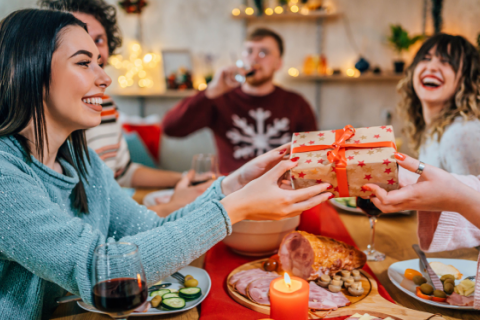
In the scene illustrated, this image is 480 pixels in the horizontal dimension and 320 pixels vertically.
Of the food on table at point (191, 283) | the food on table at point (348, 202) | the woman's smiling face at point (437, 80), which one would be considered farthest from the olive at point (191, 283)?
the woman's smiling face at point (437, 80)

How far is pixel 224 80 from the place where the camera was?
8.17 ft

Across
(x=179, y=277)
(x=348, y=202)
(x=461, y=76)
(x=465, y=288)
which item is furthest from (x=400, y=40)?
(x=179, y=277)

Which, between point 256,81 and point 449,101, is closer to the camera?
point 449,101

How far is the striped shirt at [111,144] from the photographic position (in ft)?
6.05

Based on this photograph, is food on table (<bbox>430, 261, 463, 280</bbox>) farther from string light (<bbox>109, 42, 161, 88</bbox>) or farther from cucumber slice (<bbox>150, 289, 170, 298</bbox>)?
string light (<bbox>109, 42, 161, 88</bbox>)

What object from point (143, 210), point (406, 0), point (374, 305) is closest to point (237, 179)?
point (143, 210)

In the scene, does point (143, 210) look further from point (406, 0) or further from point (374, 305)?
point (406, 0)

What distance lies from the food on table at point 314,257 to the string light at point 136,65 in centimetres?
380

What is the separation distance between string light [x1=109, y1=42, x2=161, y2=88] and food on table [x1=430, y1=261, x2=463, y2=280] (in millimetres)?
3955

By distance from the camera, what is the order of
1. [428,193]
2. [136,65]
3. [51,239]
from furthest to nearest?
[136,65] < [428,193] < [51,239]

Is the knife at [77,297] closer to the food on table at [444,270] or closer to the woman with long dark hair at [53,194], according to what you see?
the woman with long dark hair at [53,194]

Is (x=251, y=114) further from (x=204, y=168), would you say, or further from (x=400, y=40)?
(x=400, y=40)

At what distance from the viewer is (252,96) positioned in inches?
112

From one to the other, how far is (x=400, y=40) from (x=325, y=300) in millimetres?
3666
